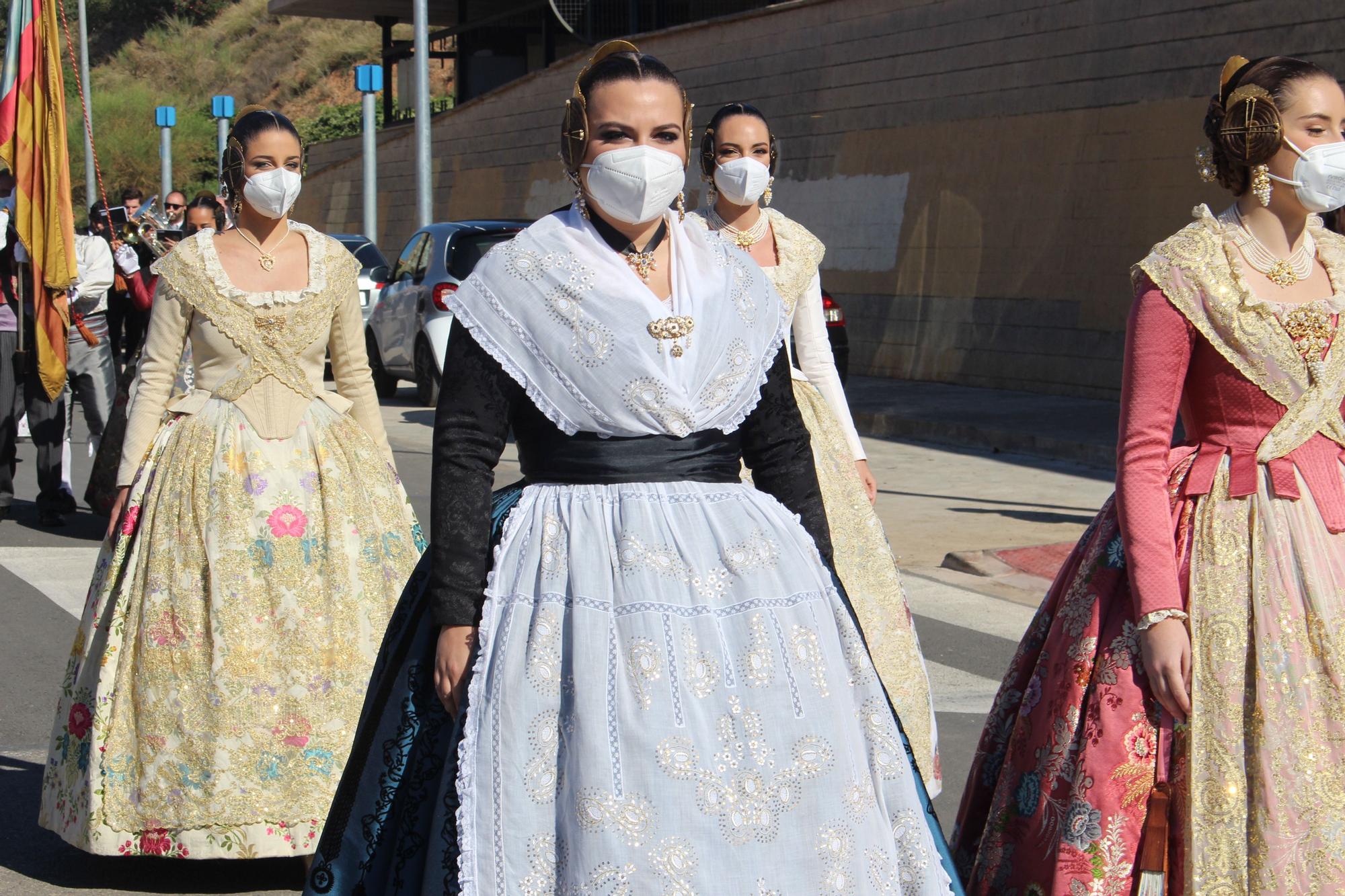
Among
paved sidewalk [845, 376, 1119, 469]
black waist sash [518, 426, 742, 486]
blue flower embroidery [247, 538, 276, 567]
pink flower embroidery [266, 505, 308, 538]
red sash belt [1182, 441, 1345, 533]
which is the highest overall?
black waist sash [518, 426, 742, 486]

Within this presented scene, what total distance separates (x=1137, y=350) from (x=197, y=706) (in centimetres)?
258

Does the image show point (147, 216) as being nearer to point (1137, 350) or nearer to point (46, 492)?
point (46, 492)

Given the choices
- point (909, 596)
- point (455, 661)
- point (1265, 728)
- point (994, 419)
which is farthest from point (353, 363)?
point (994, 419)

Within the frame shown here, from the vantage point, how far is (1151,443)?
3.16 m

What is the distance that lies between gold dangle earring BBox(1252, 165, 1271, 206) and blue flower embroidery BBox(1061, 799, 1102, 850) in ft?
3.93

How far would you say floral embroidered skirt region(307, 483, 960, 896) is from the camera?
2.60 m

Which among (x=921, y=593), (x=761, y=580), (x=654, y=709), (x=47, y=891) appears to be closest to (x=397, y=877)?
(x=654, y=709)

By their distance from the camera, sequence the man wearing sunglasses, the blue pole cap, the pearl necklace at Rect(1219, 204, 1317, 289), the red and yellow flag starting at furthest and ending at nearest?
the blue pole cap → the man wearing sunglasses → the red and yellow flag → the pearl necklace at Rect(1219, 204, 1317, 289)

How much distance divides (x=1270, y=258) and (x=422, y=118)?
59.7 feet

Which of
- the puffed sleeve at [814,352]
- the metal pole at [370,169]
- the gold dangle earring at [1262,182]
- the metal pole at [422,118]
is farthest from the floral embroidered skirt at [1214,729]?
the metal pole at [370,169]

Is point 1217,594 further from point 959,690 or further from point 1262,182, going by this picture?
point 959,690

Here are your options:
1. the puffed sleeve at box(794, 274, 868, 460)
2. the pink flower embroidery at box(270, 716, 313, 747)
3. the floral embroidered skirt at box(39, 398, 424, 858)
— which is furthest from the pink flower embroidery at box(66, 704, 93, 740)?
the puffed sleeve at box(794, 274, 868, 460)

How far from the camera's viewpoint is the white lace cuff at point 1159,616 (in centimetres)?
306

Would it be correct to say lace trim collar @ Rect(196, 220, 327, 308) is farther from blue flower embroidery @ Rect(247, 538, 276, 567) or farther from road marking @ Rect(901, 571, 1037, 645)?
road marking @ Rect(901, 571, 1037, 645)
